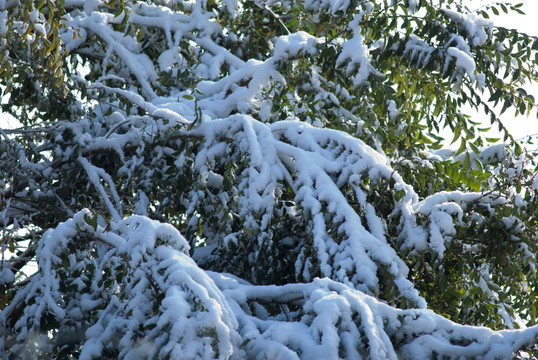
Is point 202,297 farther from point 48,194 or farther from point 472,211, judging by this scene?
point 48,194

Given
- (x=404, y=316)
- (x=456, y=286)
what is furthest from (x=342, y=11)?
(x=404, y=316)

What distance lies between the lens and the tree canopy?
203 centimetres

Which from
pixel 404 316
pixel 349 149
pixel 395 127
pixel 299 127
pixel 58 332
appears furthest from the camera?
pixel 395 127

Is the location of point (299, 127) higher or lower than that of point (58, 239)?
higher

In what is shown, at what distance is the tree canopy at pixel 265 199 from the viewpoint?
203 cm

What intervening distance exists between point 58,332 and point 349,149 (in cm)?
139

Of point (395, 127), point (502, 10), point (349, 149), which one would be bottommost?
point (395, 127)

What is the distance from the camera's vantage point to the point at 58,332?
2461 mm

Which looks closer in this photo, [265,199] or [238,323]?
[238,323]

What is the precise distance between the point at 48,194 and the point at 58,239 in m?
1.29

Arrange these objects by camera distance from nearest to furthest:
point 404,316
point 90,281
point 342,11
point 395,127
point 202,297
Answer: point 202,297 < point 404,316 < point 90,281 < point 342,11 < point 395,127

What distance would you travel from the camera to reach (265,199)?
2955 mm

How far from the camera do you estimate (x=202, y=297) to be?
1916 mm

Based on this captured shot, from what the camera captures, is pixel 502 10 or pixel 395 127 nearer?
pixel 502 10
